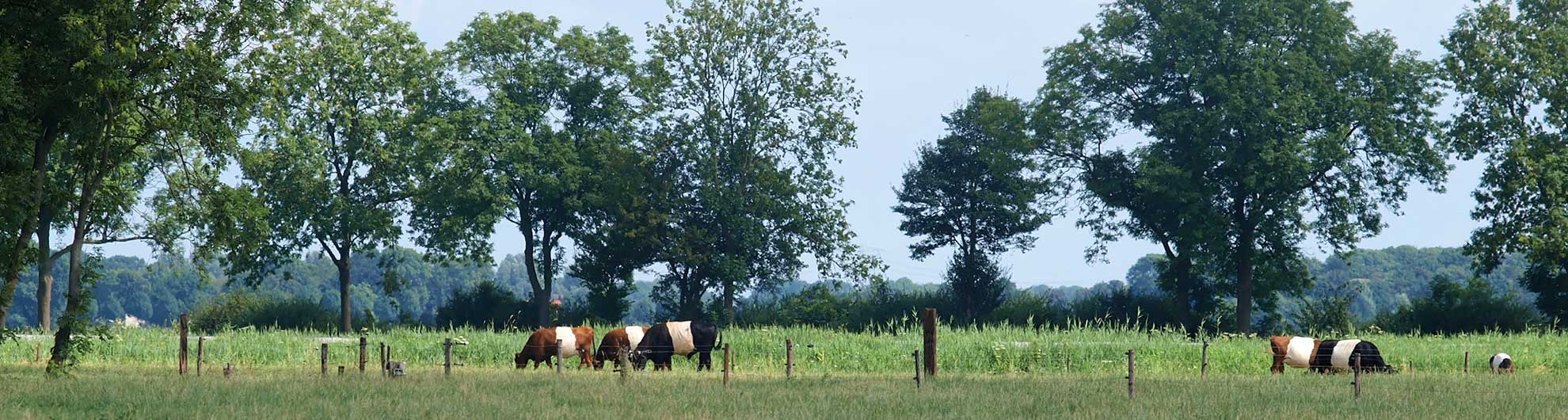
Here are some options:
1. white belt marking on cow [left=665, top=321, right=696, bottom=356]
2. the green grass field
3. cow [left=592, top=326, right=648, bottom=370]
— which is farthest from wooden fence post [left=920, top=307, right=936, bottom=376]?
cow [left=592, top=326, right=648, bottom=370]

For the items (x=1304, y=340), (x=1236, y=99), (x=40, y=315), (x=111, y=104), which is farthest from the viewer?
(x=40, y=315)

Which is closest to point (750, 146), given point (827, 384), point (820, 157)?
point (820, 157)

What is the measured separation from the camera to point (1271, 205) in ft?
176

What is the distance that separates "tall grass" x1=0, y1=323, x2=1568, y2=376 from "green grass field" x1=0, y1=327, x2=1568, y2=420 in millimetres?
71

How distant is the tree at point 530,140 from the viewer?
5997 centimetres

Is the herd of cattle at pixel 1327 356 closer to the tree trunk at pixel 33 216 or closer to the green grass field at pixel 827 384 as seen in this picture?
the green grass field at pixel 827 384

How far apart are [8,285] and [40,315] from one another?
3181cm

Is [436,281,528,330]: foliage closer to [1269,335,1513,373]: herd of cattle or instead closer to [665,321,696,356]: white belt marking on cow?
[665,321,696,356]: white belt marking on cow

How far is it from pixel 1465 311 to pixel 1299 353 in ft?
84.5

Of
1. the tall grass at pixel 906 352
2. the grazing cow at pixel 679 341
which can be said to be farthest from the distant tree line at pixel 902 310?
the grazing cow at pixel 679 341

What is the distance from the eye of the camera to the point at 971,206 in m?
69.4

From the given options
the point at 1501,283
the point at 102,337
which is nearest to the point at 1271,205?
the point at 102,337

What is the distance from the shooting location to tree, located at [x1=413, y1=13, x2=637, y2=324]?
60.0 m

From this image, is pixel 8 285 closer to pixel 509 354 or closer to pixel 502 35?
pixel 509 354
